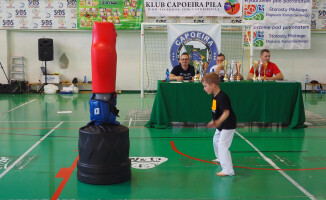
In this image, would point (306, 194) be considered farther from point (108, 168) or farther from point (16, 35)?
point (16, 35)

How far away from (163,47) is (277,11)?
475cm

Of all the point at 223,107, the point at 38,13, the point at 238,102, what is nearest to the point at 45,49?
the point at 38,13

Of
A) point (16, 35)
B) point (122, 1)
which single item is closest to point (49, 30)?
point (16, 35)

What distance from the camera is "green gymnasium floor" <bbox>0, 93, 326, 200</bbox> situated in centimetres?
427

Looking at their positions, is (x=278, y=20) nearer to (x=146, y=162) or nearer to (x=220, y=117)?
(x=146, y=162)

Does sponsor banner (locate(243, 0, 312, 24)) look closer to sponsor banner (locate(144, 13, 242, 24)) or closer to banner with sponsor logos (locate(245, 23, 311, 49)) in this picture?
banner with sponsor logos (locate(245, 23, 311, 49))

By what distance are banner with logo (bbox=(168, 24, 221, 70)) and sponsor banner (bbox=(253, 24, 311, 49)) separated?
109 inches

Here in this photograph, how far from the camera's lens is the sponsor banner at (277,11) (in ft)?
48.3

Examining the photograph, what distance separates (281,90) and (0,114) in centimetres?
698

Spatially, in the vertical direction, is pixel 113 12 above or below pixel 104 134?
above

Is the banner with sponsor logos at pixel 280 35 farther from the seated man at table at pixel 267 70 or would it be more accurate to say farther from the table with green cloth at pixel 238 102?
the table with green cloth at pixel 238 102

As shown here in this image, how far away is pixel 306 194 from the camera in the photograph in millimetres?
4199

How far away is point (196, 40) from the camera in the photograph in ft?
42.4

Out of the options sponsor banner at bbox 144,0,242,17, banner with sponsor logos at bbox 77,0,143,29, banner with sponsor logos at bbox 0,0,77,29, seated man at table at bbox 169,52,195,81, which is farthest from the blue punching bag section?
banner with sponsor logos at bbox 0,0,77,29
